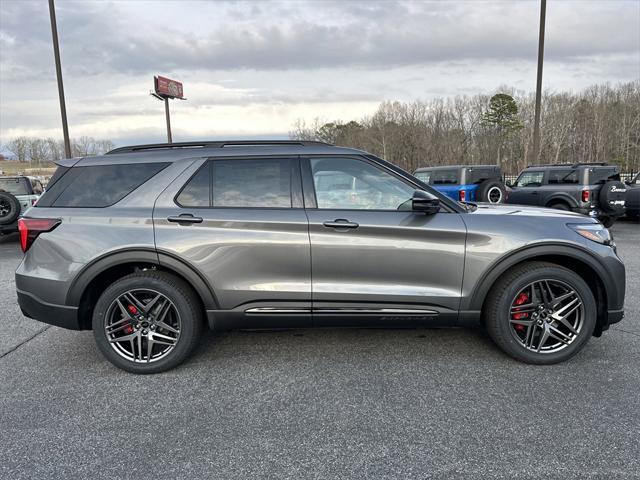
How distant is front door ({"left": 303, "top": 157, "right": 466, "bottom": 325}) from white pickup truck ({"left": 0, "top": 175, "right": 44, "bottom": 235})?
7.95 m

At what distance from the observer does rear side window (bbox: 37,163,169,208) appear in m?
3.45

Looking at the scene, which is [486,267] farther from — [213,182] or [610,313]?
[213,182]

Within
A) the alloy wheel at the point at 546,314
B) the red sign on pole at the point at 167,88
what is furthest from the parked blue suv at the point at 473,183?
the red sign on pole at the point at 167,88

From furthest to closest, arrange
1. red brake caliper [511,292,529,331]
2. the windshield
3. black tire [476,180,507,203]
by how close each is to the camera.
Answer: black tire [476,180,507,203] → the windshield → red brake caliper [511,292,529,331]

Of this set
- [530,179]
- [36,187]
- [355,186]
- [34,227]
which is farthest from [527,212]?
[36,187]

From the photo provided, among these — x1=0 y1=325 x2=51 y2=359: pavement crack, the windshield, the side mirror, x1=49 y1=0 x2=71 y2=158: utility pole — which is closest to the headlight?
the side mirror

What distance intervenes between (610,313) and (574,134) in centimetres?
4968

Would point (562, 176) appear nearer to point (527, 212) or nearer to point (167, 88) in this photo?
point (527, 212)

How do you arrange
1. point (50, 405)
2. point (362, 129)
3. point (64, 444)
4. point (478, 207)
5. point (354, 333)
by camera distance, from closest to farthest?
point (64, 444) < point (50, 405) < point (478, 207) < point (354, 333) < point (362, 129)

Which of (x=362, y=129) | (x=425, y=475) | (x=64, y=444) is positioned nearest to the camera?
(x=425, y=475)

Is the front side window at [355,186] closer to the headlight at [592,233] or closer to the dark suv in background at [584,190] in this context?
the headlight at [592,233]

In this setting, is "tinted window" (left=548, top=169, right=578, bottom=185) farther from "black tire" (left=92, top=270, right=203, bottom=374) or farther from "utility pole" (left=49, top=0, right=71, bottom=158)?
"utility pole" (left=49, top=0, right=71, bottom=158)

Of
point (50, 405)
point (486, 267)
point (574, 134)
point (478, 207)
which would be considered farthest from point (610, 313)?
point (574, 134)

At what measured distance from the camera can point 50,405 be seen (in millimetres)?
3000
